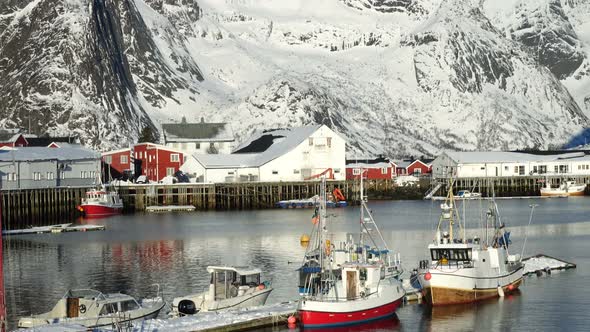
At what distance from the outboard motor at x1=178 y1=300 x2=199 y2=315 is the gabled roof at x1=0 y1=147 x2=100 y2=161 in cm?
6774

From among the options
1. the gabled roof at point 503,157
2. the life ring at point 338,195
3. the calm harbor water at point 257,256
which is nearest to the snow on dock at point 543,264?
the calm harbor water at point 257,256

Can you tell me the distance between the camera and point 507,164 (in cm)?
15038

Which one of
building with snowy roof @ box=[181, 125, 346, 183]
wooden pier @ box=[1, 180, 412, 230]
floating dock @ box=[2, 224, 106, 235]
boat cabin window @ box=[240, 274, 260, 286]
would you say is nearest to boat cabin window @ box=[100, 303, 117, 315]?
boat cabin window @ box=[240, 274, 260, 286]

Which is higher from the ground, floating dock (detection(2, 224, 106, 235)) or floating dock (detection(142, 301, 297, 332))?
floating dock (detection(2, 224, 106, 235))

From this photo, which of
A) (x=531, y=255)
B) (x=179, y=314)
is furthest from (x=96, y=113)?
(x=179, y=314)

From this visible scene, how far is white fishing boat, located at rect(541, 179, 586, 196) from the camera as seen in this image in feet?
478

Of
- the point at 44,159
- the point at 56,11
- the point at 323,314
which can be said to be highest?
the point at 56,11

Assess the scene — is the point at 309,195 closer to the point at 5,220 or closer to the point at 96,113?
the point at 5,220

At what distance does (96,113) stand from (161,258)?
10693 cm

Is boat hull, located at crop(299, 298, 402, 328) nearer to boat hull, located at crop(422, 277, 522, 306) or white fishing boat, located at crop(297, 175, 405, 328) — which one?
white fishing boat, located at crop(297, 175, 405, 328)

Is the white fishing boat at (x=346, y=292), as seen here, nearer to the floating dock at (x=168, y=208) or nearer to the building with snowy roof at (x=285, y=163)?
the floating dock at (x=168, y=208)

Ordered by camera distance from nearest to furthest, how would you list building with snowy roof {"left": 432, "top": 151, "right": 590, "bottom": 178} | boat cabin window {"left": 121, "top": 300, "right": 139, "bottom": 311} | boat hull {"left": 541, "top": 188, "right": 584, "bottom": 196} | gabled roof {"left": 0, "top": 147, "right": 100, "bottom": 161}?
boat cabin window {"left": 121, "top": 300, "right": 139, "bottom": 311} < gabled roof {"left": 0, "top": 147, "right": 100, "bottom": 161} < boat hull {"left": 541, "top": 188, "right": 584, "bottom": 196} < building with snowy roof {"left": 432, "top": 151, "right": 590, "bottom": 178}

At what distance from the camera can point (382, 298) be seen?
152 ft

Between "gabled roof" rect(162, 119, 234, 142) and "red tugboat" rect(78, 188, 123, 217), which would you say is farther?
"gabled roof" rect(162, 119, 234, 142)
